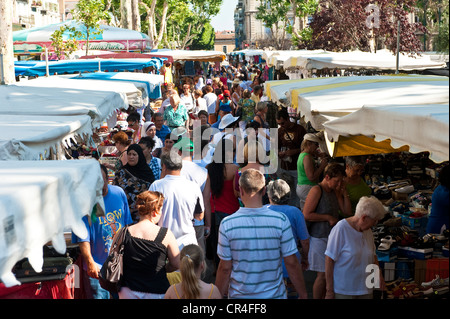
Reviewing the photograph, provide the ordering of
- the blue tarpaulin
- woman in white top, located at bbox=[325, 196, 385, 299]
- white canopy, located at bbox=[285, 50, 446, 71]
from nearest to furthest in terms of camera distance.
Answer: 1. woman in white top, located at bbox=[325, 196, 385, 299]
2. white canopy, located at bbox=[285, 50, 446, 71]
3. the blue tarpaulin

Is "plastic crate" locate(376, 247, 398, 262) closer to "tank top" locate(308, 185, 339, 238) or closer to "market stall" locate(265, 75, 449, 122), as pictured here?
"tank top" locate(308, 185, 339, 238)

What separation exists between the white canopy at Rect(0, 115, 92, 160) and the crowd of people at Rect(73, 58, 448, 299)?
21.5 inches

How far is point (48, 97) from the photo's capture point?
7301 mm

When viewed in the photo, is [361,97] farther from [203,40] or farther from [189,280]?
[203,40]

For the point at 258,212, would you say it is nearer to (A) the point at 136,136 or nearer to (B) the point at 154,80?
(A) the point at 136,136

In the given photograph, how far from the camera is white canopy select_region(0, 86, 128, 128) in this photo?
6.45 m

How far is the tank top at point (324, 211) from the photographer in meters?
5.89

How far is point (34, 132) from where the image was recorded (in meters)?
5.00

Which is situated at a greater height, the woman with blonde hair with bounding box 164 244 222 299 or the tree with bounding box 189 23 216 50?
the tree with bounding box 189 23 216 50

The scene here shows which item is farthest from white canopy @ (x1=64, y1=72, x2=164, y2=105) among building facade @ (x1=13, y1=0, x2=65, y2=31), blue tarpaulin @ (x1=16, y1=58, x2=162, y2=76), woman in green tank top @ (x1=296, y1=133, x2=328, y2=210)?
building facade @ (x1=13, y1=0, x2=65, y2=31)

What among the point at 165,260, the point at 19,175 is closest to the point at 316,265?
the point at 165,260

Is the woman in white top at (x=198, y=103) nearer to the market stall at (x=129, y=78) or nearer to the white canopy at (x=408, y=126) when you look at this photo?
the market stall at (x=129, y=78)

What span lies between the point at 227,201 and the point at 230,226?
238cm
